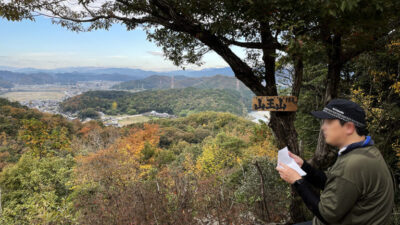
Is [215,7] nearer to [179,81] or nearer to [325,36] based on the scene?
[325,36]

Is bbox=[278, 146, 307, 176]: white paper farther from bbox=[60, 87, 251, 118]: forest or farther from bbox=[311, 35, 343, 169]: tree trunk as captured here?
bbox=[60, 87, 251, 118]: forest

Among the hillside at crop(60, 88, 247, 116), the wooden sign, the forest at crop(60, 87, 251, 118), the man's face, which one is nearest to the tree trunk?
the wooden sign

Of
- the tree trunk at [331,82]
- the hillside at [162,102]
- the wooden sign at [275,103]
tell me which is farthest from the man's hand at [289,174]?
the hillside at [162,102]

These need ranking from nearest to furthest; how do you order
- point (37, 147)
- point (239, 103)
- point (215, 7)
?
point (215, 7)
point (37, 147)
point (239, 103)

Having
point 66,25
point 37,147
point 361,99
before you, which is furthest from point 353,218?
point 37,147

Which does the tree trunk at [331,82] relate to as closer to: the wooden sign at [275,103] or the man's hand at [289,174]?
the wooden sign at [275,103]

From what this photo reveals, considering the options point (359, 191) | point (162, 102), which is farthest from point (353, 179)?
point (162, 102)

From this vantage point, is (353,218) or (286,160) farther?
(286,160)

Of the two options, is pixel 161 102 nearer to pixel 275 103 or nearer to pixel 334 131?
pixel 275 103
